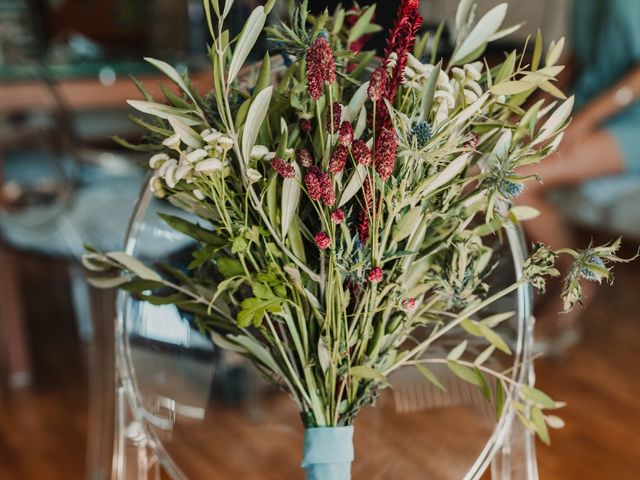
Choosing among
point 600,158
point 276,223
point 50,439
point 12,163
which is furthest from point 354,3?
point 12,163

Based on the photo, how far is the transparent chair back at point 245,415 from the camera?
0.56 meters

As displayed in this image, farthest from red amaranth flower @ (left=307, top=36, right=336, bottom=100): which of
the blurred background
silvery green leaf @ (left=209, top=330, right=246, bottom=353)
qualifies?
the blurred background

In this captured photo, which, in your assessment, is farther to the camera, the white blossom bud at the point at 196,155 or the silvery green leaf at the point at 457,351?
the silvery green leaf at the point at 457,351

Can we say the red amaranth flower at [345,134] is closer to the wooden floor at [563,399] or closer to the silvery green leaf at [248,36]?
the silvery green leaf at [248,36]

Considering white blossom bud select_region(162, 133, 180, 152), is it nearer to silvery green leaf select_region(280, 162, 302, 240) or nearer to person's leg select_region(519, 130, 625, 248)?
silvery green leaf select_region(280, 162, 302, 240)

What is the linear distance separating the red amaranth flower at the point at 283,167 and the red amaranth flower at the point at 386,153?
5 cm

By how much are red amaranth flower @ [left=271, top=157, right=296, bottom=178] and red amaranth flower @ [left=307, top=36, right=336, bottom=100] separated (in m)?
0.04

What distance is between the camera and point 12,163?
2.26 metres

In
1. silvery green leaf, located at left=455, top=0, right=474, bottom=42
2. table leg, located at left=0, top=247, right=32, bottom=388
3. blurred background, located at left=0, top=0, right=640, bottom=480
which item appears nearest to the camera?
silvery green leaf, located at left=455, top=0, right=474, bottom=42

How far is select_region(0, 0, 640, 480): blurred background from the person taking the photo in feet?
5.33

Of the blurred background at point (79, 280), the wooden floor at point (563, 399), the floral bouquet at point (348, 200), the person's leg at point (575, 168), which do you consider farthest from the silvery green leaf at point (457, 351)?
the person's leg at point (575, 168)

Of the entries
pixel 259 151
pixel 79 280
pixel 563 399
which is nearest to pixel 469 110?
pixel 259 151

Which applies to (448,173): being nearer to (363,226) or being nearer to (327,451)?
(363,226)

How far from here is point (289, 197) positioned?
47 cm
